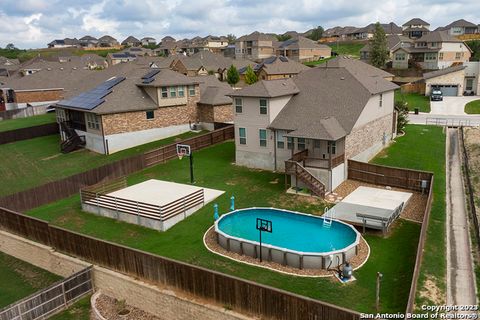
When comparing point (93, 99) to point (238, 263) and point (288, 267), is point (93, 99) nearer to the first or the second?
point (238, 263)

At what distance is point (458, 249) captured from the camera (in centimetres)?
1853

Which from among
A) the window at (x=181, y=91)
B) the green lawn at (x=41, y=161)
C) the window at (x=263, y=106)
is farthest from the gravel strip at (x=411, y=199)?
the window at (x=181, y=91)

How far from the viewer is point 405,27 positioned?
133375 mm

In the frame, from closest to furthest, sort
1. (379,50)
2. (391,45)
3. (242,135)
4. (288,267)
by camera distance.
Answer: (288,267) < (242,135) < (379,50) < (391,45)

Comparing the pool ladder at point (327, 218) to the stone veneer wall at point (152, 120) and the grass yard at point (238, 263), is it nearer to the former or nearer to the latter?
the grass yard at point (238, 263)

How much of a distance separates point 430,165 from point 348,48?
352ft

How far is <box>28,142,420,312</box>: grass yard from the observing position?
15789 millimetres

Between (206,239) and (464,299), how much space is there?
11.7 m

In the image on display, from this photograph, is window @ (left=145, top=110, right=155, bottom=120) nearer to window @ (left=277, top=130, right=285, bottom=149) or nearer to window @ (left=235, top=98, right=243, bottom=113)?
window @ (left=235, top=98, right=243, bottom=113)

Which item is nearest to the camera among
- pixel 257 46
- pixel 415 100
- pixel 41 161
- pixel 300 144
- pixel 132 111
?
pixel 300 144

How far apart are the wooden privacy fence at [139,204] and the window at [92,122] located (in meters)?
12.2

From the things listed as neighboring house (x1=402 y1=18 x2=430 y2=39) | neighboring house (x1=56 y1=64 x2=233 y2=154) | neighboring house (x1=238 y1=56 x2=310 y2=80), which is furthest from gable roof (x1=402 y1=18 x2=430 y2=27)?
neighboring house (x1=56 y1=64 x2=233 y2=154)

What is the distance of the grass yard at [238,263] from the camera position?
1579cm

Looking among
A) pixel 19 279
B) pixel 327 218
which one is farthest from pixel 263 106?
pixel 19 279
